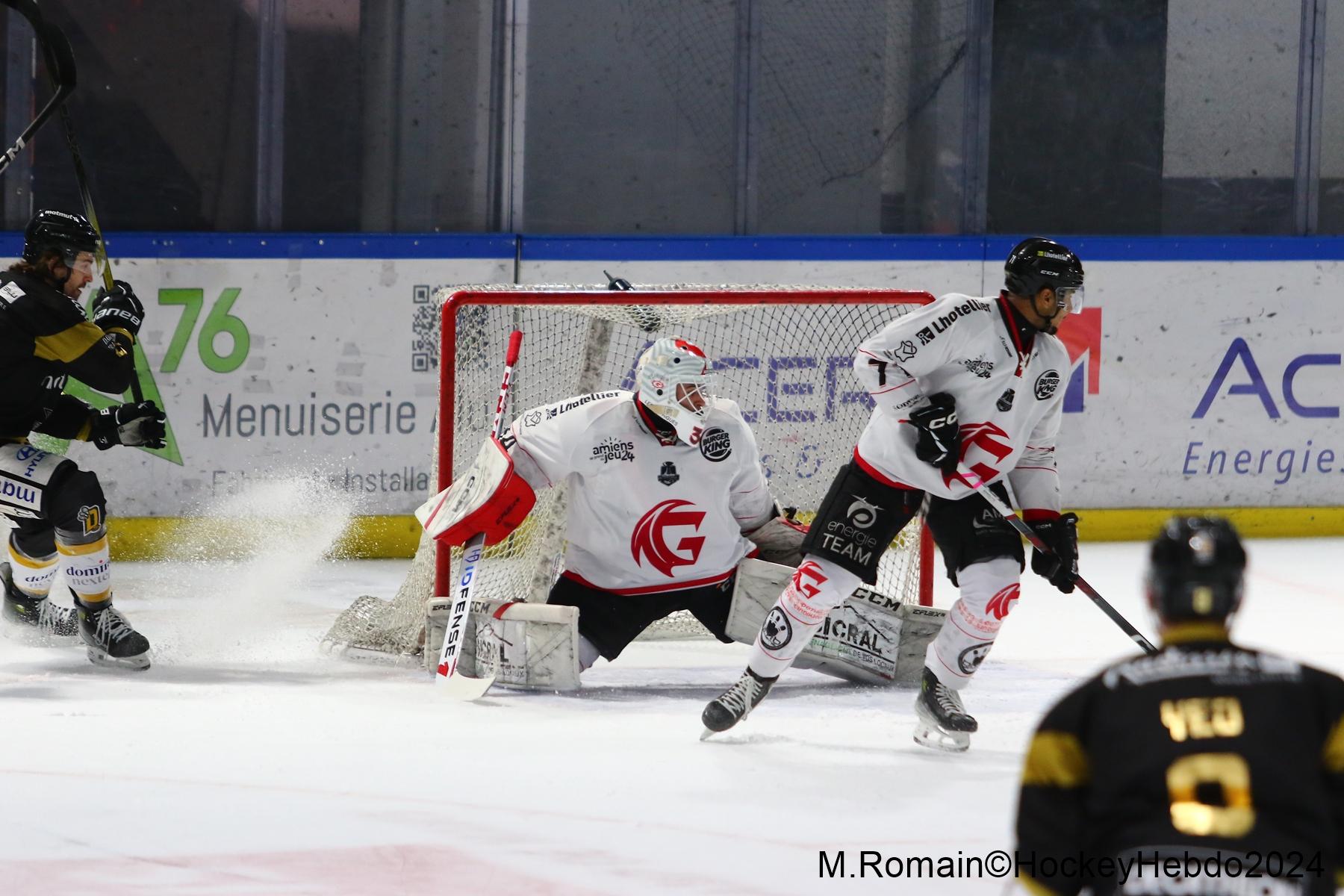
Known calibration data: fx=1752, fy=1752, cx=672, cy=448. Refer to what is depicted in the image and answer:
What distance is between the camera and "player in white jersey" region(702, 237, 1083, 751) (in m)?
3.65

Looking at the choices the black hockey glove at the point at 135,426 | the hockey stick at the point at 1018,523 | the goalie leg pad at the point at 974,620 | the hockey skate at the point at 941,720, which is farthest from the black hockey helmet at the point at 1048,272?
the black hockey glove at the point at 135,426

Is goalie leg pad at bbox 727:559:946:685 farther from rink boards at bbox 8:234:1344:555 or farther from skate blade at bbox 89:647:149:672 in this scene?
skate blade at bbox 89:647:149:672

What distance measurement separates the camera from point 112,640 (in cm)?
433

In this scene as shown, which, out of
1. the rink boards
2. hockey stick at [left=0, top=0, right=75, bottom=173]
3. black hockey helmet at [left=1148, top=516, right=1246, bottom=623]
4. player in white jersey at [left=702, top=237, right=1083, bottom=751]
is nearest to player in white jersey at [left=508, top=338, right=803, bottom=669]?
player in white jersey at [left=702, top=237, right=1083, bottom=751]

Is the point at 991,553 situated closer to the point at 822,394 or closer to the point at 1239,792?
the point at 822,394

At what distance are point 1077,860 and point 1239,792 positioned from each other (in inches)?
6.9

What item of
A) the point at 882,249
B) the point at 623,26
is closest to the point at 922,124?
the point at 882,249

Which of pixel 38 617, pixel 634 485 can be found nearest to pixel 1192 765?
pixel 634 485

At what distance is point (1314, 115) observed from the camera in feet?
22.4

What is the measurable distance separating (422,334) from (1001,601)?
2.96 metres

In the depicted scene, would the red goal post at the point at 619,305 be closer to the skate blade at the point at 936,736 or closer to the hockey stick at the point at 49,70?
A: the skate blade at the point at 936,736

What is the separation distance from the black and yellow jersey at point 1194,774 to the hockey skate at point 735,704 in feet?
6.74

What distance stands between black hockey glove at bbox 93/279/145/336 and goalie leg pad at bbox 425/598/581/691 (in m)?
1.10

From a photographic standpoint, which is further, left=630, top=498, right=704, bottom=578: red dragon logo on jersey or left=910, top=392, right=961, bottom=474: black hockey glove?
left=630, top=498, right=704, bottom=578: red dragon logo on jersey
